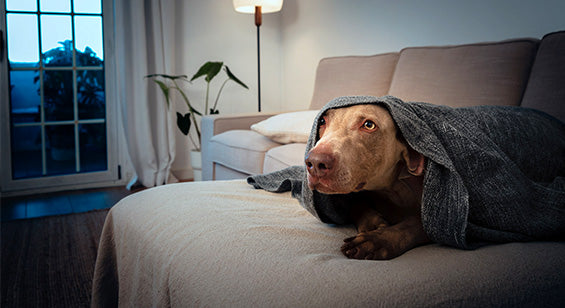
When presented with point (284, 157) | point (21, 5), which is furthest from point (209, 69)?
point (284, 157)

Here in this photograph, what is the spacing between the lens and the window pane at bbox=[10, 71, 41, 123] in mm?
3436

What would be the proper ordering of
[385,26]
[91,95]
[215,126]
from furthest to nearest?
1. [91,95]
2. [385,26]
3. [215,126]

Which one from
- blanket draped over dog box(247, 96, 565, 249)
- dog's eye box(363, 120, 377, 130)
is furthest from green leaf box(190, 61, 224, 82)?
dog's eye box(363, 120, 377, 130)

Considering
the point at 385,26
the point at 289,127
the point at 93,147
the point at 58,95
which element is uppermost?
the point at 385,26

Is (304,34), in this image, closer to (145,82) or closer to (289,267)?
(145,82)

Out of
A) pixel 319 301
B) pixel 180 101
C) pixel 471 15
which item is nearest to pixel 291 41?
pixel 180 101

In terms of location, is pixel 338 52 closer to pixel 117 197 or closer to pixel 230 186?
pixel 117 197

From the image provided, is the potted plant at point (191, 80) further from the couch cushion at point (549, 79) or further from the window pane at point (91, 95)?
the couch cushion at point (549, 79)

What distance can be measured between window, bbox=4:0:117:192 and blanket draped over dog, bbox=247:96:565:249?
10.1 feet

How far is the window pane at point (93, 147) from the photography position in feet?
12.2

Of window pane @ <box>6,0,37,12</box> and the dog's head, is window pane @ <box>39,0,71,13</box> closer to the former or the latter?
window pane @ <box>6,0,37,12</box>

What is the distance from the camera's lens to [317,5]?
A: 3793 mm

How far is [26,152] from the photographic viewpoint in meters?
3.52

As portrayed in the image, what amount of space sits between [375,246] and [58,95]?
Result: 332 centimetres
